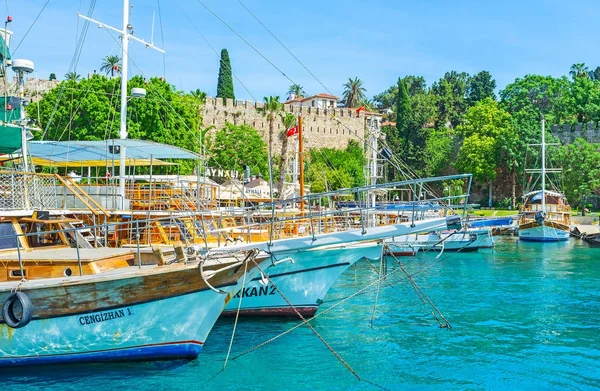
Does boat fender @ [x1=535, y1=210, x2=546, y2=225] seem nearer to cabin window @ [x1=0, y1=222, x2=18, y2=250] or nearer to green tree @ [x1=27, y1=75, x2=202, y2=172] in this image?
green tree @ [x1=27, y1=75, x2=202, y2=172]

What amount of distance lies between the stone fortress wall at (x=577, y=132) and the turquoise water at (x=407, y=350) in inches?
1759

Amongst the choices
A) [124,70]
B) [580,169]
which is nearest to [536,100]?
[580,169]

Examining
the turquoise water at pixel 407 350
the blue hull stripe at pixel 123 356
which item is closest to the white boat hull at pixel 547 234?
the turquoise water at pixel 407 350

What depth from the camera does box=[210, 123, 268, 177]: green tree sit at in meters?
57.0

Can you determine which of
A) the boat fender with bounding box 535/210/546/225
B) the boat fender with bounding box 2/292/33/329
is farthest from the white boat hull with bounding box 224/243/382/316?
the boat fender with bounding box 535/210/546/225

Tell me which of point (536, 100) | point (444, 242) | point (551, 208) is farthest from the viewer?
point (536, 100)

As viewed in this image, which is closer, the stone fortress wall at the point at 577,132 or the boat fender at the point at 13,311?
the boat fender at the point at 13,311

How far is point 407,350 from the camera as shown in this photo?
582 inches

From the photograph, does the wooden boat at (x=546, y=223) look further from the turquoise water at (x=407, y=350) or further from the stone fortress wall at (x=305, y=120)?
the turquoise water at (x=407, y=350)

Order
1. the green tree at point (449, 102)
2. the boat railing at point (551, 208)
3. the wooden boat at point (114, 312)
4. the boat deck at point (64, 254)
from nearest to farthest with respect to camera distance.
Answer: the wooden boat at point (114, 312) < the boat deck at point (64, 254) < the boat railing at point (551, 208) < the green tree at point (449, 102)

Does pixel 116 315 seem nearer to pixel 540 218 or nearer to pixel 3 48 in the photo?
pixel 3 48

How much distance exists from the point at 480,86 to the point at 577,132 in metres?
28.2

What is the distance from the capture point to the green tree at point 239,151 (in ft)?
187

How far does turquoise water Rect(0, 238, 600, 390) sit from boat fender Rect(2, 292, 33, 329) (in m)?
1.13
